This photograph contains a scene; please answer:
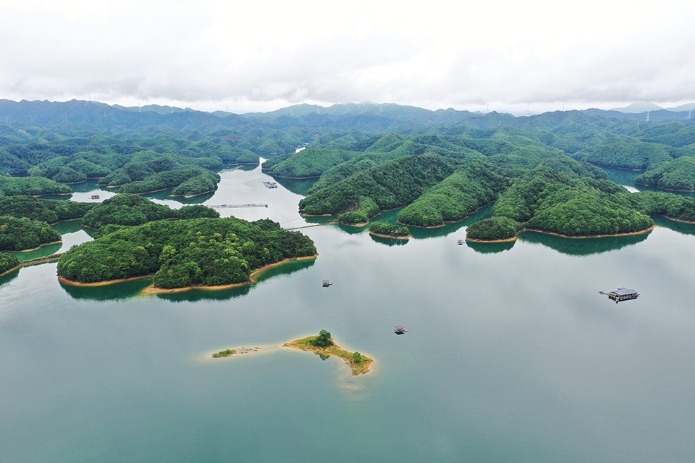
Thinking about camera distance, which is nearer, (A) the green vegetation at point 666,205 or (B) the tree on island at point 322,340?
(B) the tree on island at point 322,340

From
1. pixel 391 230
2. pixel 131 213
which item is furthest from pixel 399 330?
pixel 131 213

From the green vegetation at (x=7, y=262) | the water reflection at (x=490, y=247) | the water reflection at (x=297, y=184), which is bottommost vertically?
the water reflection at (x=490, y=247)

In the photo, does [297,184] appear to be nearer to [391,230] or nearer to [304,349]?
[391,230]

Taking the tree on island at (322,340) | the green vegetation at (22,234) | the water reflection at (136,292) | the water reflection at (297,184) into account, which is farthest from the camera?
the water reflection at (297,184)

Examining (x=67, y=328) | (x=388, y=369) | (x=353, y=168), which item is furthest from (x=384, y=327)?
(x=353, y=168)

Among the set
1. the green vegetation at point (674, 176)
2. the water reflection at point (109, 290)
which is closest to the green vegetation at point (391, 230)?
the water reflection at point (109, 290)

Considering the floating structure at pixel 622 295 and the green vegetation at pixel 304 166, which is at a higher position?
the green vegetation at pixel 304 166

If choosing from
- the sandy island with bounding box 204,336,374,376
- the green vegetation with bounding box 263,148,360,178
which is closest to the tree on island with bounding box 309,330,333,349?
the sandy island with bounding box 204,336,374,376

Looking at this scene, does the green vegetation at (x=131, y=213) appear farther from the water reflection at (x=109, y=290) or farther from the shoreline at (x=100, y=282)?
the water reflection at (x=109, y=290)

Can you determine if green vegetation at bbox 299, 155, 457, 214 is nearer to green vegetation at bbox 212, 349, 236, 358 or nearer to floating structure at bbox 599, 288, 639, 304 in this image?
floating structure at bbox 599, 288, 639, 304
